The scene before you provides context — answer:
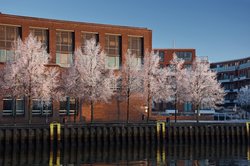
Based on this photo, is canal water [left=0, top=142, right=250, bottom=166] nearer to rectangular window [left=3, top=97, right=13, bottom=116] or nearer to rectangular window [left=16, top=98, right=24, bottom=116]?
rectangular window [left=3, top=97, right=13, bottom=116]

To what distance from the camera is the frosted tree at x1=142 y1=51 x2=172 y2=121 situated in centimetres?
7312

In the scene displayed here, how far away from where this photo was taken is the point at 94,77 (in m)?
67.8

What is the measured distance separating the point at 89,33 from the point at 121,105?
47.2ft

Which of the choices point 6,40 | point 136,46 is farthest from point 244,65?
point 6,40

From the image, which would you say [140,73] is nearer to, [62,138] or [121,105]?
[121,105]

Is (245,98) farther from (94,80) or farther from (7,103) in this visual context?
(7,103)

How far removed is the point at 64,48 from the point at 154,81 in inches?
725

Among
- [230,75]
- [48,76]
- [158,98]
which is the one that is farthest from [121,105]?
[230,75]

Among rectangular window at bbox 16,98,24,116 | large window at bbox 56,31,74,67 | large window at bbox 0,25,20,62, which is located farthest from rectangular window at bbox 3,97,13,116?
large window at bbox 56,31,74,67

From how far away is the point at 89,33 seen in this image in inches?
3314

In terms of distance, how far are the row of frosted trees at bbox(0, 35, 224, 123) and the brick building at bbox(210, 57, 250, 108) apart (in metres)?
68.2

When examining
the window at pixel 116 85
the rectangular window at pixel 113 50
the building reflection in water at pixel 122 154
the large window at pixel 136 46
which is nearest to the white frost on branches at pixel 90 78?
the window at pixel 116 85

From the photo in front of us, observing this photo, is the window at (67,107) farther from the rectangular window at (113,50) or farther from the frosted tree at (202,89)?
the frosted tree at (202,89)

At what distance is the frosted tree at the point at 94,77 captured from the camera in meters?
67.5
